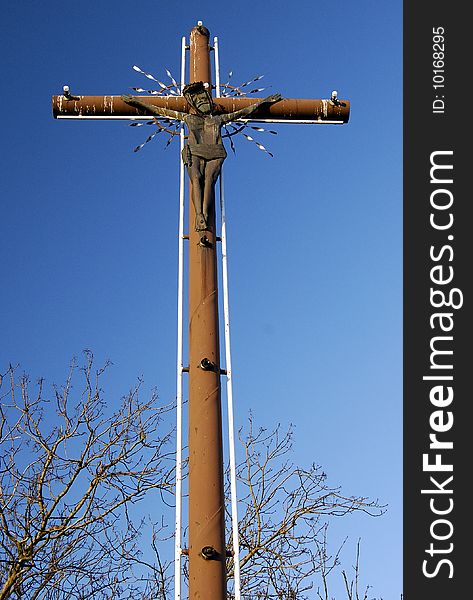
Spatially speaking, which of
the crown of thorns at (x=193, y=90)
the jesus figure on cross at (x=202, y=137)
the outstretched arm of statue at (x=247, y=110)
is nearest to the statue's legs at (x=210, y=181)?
the jesus figure on cross at (x=202, y=137)

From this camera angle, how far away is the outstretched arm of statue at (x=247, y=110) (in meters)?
6.87

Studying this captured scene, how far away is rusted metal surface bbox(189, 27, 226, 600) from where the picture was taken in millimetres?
5344

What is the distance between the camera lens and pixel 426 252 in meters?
6.31

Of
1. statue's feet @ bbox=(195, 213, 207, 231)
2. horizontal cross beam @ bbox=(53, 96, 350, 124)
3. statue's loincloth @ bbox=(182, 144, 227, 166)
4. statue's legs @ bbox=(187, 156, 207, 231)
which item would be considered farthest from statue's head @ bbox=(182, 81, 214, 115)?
statue's feet @ bbox=(195, 213, 207, 231)

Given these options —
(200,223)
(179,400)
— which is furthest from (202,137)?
(179,400)

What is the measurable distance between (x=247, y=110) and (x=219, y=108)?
213 mm

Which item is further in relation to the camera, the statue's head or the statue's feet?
the statue's head

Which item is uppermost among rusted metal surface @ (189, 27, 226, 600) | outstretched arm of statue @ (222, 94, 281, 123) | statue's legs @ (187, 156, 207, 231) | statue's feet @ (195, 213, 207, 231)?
outstretched arm of statue @ (222, 94, 281, 123)

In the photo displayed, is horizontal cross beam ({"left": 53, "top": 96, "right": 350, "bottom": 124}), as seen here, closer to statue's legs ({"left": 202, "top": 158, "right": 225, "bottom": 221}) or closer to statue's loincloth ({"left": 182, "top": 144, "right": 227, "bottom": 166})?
statue's loincloth ({"left": 182, "top": 144, "right": 227, "bottom": 166})

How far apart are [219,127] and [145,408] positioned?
4.06 meters

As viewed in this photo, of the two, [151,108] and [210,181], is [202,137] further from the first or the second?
[151,108]

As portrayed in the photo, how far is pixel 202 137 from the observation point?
673 cm

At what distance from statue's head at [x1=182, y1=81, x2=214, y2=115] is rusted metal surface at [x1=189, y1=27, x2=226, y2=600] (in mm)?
797

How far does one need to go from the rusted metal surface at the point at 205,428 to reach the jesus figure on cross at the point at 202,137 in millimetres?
108
